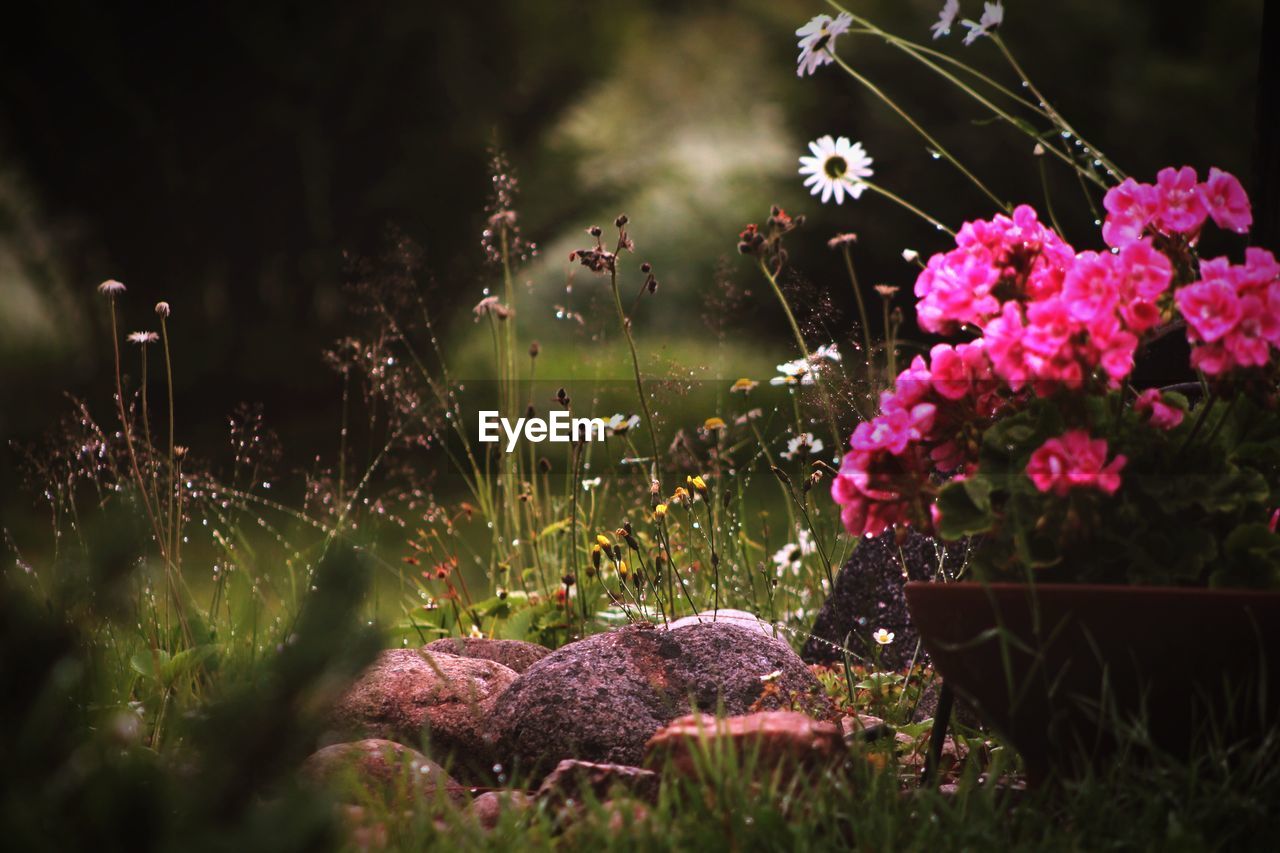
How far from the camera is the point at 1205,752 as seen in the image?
1620 millimetres

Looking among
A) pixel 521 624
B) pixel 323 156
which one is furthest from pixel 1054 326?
pixel 323 156

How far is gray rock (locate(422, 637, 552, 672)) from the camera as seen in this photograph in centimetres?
273

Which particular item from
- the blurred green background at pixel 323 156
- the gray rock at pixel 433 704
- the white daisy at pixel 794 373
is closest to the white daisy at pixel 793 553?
the white daisy at pixel 794 373

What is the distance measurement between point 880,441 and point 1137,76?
807 cm

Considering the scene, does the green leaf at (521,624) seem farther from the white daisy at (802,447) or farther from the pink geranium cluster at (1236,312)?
the pink geranium cluster at (1236,312)

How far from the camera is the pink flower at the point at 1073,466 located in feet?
5.09

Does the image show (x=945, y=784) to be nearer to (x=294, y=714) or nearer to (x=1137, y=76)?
(x=294, y=714)

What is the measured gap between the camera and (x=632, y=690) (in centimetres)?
215

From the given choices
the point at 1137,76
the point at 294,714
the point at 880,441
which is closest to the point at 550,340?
the point at 1137,76

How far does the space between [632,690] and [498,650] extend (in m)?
0.70

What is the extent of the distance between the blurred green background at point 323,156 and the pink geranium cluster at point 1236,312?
228 inches

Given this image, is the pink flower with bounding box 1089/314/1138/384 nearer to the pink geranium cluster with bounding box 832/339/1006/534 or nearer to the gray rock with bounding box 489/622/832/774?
the pink geranium cluster with bounding box 832/339/1006/534

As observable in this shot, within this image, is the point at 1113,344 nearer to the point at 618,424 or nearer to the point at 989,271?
the point at 989,271

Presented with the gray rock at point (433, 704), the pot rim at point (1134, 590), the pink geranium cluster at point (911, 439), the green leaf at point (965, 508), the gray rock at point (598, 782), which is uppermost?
the pink geranium cluster at point (911, 439)
